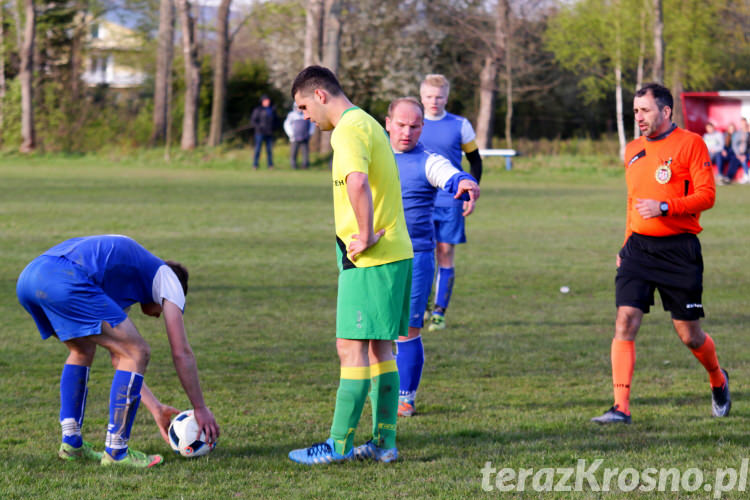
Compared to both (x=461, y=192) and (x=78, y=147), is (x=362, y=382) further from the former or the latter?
(x=78, y=147)

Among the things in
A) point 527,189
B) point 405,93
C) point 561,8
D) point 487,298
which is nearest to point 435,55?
point 405,93

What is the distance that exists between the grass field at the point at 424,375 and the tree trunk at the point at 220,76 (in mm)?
23376

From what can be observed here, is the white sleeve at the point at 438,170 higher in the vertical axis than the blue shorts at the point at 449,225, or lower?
higher

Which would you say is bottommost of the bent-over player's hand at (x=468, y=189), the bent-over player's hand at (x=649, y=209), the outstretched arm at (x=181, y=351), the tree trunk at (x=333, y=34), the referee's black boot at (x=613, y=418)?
the referee's black boot at (x=613, y=418)

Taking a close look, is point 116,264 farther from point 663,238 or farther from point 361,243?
point 663,238

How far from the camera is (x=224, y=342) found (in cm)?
792

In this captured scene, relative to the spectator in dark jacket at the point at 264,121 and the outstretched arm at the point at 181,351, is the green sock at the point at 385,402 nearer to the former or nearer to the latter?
the outstretched arm at the point at 181,351

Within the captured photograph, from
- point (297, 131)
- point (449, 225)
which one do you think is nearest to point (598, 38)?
point (297, 131)

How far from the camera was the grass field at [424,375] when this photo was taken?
4.55 m

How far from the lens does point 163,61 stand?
4153 cm

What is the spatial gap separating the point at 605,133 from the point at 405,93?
10387mm

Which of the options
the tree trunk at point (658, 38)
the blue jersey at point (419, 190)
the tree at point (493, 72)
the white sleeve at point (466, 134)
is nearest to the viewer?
the blue jersey at point (419, 190)

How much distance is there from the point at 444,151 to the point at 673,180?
2934 millimetres

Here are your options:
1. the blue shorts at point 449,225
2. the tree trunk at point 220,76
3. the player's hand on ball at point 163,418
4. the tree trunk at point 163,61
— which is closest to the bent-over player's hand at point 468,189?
the player's hand on ball at point 163,418
